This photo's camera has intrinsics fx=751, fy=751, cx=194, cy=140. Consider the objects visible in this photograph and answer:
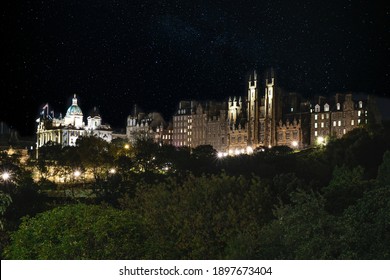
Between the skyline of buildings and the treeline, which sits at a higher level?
the skyline of buildings

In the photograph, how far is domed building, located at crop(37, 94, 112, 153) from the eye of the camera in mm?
174062

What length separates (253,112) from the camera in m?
130

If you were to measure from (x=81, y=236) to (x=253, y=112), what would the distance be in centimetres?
10080

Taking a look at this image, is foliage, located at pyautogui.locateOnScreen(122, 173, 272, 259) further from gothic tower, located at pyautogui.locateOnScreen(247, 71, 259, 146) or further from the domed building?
the domed building

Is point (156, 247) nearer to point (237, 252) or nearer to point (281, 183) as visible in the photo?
point (237, 252)

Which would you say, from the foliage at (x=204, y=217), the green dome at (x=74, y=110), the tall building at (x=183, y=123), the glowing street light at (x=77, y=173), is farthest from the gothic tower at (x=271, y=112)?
the foliage at (x=204, y=217)

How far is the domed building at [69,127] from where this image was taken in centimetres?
17406

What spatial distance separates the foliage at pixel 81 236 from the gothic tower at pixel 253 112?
94.8 meters

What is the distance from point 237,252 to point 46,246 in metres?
8.03

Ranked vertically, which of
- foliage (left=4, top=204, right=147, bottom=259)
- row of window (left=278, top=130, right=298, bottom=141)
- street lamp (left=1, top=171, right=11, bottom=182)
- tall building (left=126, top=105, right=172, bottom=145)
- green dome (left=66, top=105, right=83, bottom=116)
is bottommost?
foliage (left=4, top=204, right=147, bottom=259)

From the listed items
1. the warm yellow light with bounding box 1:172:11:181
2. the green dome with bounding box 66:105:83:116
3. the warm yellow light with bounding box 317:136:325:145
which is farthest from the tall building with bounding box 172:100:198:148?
the warm yellow light with bounding box 1:172:11:181

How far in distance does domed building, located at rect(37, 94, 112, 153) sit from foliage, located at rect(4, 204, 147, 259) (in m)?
139

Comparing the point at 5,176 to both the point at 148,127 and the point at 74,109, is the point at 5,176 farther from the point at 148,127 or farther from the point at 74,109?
the point at 74,109

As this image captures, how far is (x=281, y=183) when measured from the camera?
5531 centimetres
